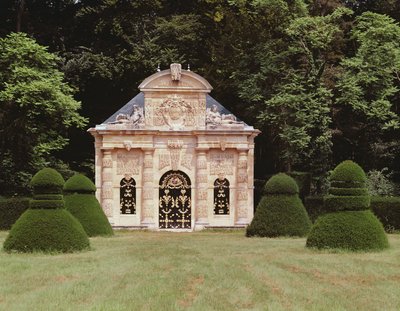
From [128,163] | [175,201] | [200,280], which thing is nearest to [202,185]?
[175,201]

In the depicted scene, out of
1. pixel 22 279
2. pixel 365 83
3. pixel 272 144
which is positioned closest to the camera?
pixel 22 279

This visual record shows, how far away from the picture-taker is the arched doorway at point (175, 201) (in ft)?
105

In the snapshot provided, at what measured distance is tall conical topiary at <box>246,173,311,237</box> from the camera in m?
24.6

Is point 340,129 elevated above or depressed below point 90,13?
below

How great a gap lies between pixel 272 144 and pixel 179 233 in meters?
10.9

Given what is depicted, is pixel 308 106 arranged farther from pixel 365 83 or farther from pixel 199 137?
pixel 199 137

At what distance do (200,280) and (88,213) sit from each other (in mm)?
12383

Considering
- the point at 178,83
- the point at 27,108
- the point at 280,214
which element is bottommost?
the point at 280,214

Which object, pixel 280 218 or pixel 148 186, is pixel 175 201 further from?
pixel 280 218

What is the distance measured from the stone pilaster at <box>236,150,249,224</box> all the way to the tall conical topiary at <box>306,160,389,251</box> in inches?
472

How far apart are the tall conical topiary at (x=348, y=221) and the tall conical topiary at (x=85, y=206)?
353 inches

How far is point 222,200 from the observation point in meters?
32.0

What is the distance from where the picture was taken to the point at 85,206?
84.0ft

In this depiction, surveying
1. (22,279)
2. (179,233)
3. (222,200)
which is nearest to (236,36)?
(222,200)
